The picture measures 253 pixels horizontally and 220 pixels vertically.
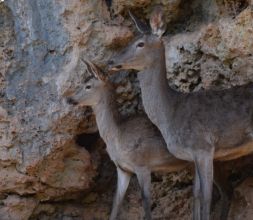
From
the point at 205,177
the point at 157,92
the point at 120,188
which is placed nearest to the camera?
the point at 205,177

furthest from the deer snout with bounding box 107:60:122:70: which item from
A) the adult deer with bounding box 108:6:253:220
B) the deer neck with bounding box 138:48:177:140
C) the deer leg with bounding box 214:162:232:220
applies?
the deer leg with bounding box 214:162:232:220

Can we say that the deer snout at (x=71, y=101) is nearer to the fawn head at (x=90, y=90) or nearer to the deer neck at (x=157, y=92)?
the fawn head at (x=90, y=90)

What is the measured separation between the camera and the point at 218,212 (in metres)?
8.10

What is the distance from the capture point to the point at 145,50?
7438 millimetres

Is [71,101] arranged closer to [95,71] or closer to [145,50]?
[95,71]

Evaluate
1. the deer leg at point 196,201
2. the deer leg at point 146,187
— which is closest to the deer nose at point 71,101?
the deer leg at point 146,187

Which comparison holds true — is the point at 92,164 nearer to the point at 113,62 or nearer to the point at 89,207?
the point at 89,207

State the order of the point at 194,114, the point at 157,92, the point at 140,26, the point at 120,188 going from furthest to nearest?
1. the point at 120,188
2. the point at 140,26
3. the point at 157,92
4. the point at 194,114

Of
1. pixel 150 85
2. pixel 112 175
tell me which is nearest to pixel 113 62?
pixel 150 85

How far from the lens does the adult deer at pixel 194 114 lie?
722cm

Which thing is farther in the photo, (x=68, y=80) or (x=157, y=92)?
(x=68, y=80)

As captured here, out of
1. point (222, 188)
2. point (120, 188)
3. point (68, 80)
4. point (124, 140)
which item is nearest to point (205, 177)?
point (222, 188)

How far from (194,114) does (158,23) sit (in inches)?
33.3

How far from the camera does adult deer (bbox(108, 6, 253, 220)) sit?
23.7ft
